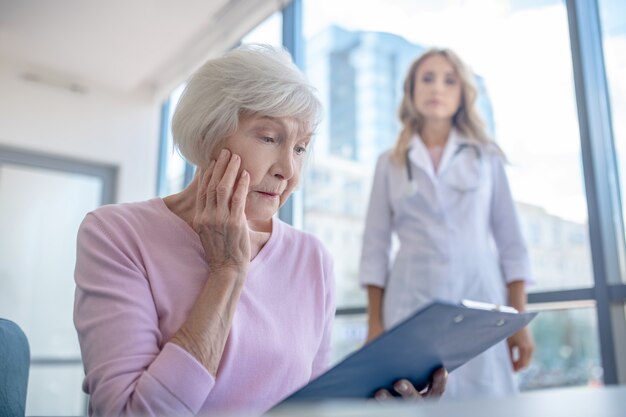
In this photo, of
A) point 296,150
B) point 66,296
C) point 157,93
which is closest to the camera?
point 296,150

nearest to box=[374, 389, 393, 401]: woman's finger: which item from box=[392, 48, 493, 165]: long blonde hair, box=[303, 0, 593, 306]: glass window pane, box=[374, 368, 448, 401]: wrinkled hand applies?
box=[374, 368, 448, 401]: wrinkled hand

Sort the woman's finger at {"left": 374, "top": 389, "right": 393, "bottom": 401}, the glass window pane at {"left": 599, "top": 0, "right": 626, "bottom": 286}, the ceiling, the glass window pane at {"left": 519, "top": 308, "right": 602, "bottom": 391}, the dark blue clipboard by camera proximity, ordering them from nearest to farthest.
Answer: the dark blue clipboard
the woman's finger at {"left": 374, "top": 389, "right": 393, "bottom": 401}
the glass window pane at {"left": 599, "top": 0, "right": 626, "bottom": 286}
the glass window pane at {"left": 519, "top": 308, "right": 602, "bottom": 391}
the ceiling

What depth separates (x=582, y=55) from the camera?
205cm

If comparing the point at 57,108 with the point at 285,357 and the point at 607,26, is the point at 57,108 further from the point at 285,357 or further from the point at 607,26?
the point at 285,357

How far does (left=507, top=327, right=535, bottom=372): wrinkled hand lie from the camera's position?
1780mm

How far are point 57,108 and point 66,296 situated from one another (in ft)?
4.78

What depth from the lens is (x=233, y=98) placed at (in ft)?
3.58

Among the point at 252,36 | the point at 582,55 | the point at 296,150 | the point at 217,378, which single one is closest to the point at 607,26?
the point at 582,55

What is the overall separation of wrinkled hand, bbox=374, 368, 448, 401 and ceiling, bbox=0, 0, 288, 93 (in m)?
3.10

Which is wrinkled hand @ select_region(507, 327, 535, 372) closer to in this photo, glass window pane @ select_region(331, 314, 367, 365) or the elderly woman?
the elderly woman

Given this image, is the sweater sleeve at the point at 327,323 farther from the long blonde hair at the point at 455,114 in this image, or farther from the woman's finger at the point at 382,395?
the long blonde hair at the point at 455,114

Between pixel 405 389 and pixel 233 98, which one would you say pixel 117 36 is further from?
pixel 405 389

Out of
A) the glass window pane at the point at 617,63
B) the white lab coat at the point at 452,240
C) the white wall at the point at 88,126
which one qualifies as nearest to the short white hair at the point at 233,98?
the white lab coat at the point at 452,240

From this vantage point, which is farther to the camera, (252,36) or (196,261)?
(252,36)
